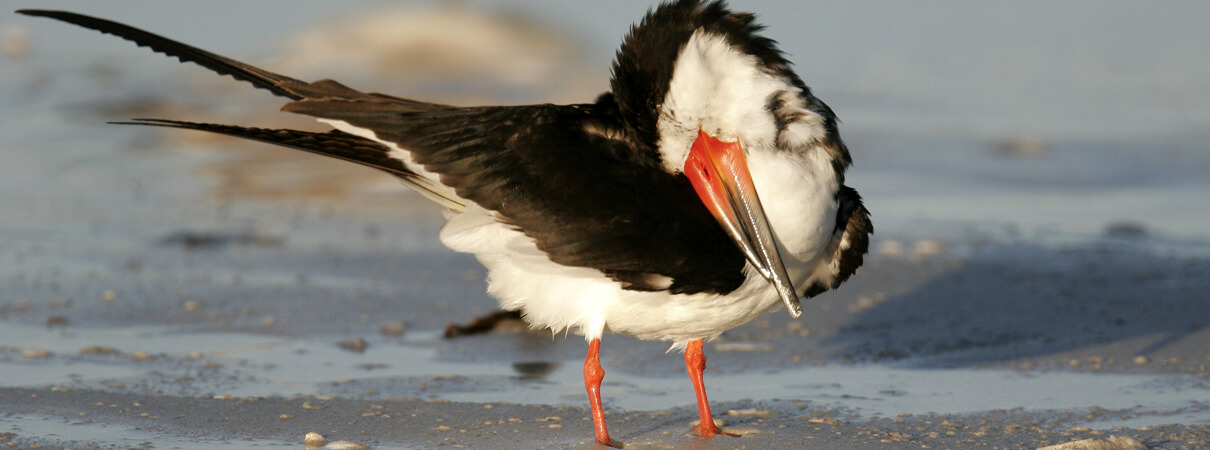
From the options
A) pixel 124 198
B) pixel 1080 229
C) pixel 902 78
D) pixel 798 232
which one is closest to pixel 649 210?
pixel 798 232

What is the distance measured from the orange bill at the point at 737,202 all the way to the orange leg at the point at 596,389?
63cm

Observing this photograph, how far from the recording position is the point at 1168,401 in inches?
177

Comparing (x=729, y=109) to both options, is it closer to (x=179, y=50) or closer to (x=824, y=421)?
(x=824, y=421)

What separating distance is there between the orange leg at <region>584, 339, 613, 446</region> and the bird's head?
0.66 m

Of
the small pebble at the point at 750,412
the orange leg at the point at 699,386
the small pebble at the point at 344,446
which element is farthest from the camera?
the small pebble at the point at 750,412

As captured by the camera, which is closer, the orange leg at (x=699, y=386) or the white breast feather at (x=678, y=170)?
the white breast feather at (x=678, y=170)

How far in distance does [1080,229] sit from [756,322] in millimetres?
2962

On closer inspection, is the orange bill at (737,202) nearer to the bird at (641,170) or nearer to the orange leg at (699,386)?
the bird at (641,170)

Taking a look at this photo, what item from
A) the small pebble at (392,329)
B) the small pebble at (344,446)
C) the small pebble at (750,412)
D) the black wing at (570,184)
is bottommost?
the small pebble at (344,446)

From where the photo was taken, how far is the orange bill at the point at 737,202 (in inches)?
152

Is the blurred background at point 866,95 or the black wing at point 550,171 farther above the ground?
the blurred background at point 866,95

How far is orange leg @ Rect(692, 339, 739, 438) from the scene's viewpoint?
4160 millimetres

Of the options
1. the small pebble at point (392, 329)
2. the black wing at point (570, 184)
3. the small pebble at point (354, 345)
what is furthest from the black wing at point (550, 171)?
the small pebble at point (392, 329)

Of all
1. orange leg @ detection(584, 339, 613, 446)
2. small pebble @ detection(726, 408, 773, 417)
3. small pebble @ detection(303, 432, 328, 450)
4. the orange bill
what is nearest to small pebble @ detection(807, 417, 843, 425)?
small pebble @ detection(726, 408, 773, 417)
